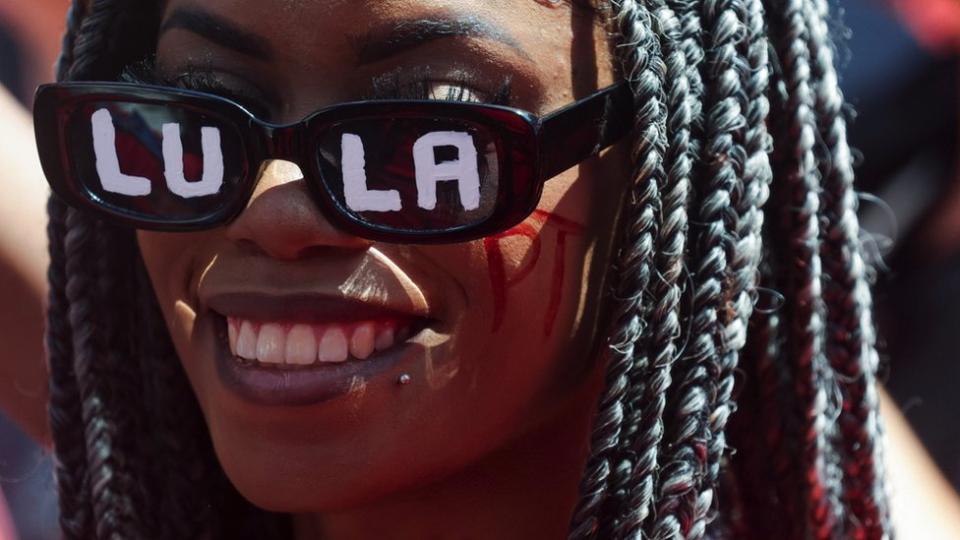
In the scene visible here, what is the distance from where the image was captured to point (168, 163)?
1.46 meters

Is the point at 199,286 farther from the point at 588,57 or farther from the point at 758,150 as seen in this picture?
the point at 758,150

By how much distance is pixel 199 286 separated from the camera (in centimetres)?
154

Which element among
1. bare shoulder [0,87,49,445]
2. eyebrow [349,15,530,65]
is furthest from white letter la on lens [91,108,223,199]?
bare shoulder [0,87,49,445]

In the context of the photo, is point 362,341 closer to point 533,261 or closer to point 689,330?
point 533,261

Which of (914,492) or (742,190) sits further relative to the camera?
(914,492)

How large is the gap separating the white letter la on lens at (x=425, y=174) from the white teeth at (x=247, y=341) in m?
0.25

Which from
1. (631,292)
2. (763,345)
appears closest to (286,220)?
(631,292)

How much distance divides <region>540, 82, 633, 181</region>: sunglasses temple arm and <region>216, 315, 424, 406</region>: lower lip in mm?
294

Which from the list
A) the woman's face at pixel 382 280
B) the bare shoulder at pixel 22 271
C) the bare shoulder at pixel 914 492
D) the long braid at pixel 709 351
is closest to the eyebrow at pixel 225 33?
the woman's face at pixel 382 280

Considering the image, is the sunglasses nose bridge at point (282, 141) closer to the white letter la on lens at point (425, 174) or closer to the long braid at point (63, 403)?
the white letter la on lens at point (425, 174)

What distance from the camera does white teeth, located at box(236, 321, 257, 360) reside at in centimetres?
150

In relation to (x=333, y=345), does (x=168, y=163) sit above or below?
above

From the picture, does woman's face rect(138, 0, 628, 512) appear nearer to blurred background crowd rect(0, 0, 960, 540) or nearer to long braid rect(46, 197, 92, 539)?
long braid rect(46, 197, 92, 539)

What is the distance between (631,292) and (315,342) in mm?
413
